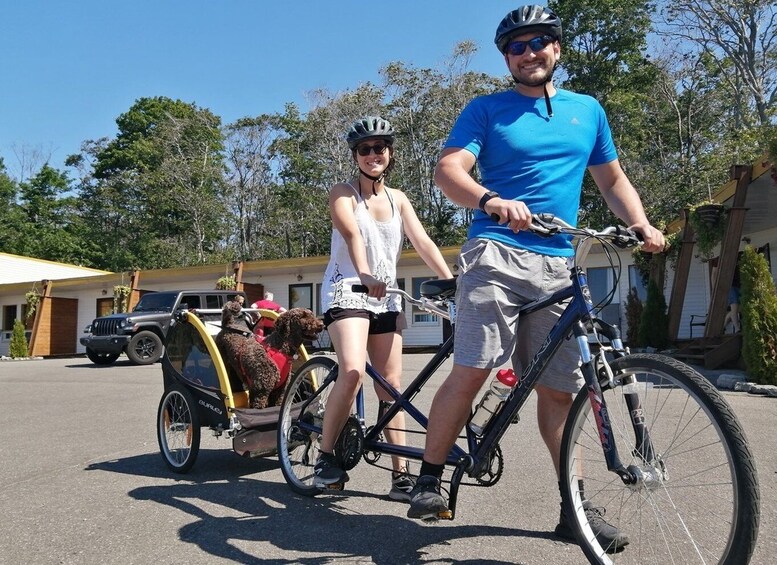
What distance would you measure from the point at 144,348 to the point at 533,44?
52.9 feet

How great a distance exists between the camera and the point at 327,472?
11.7ft

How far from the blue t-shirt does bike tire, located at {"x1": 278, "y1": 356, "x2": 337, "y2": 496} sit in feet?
5.18

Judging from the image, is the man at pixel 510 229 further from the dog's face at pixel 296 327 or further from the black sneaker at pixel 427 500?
the dog's face at pixel 296 327

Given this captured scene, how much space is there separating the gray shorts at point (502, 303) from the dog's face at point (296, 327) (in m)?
2.03

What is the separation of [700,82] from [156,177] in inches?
1247

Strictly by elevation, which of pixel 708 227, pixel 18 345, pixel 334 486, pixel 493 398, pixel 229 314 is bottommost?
pixel 18 345

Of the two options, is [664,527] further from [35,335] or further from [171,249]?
[171,249]

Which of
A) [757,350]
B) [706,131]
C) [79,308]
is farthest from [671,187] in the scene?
[79,308]

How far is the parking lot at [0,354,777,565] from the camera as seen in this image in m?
2.98

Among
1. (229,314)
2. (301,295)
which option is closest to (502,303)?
(229,314)

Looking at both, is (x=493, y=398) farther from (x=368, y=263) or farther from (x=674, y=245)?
(x=674, y=245)

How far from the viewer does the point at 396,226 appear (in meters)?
3.93

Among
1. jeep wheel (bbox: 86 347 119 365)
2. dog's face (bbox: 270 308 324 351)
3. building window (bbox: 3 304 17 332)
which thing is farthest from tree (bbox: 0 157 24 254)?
dog's face (bbox: 270 308 324 351)

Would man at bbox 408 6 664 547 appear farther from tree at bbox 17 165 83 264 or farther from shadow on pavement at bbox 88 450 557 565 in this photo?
tree at bbox 17 165 83 264
